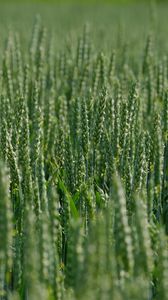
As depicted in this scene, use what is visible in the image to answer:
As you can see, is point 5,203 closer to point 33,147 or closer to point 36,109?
point 33,147

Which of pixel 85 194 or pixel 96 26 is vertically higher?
pixel 96 26

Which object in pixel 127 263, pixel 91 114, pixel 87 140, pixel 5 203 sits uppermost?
pixel 91 114

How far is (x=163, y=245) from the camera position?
3.46ft

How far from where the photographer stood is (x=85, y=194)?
4.98ft

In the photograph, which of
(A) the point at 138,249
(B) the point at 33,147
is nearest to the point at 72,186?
(B) the point at 33,147

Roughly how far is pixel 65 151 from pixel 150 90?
0.93 metres

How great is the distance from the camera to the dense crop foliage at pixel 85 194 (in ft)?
3.40

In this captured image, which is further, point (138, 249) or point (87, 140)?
point (87, 140)

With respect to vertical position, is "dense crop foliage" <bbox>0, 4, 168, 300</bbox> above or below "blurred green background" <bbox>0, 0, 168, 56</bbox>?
below

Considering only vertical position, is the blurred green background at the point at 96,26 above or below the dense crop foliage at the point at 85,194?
above

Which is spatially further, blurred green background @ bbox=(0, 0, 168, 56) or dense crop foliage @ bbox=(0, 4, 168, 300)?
blurred green background @ bbox=(0, 0, 168, 56)

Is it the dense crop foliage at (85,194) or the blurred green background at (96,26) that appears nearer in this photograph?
the dense crop foliage at (85,194)

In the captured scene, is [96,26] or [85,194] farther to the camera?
[96,26]

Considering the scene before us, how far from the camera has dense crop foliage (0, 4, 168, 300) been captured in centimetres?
104
